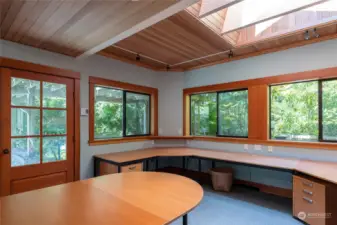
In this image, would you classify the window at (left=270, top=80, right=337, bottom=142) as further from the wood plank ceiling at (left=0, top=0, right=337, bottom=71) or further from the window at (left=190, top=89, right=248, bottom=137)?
the wood plank ceiling at (left=0, top=0, right=337, bottom=71)

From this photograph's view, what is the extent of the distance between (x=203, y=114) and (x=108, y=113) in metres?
2.15

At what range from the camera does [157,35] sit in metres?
2.83

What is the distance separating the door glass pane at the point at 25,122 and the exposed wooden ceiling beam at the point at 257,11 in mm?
3057

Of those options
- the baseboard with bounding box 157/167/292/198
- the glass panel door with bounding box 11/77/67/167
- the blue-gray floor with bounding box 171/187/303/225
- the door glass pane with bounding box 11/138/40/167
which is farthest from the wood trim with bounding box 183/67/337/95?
the door glass pane with bounding box 11/138/40/167

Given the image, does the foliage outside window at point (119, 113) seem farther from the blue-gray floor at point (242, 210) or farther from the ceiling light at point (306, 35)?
the ceiling light at point (306, 35)

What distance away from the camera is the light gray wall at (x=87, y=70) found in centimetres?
268

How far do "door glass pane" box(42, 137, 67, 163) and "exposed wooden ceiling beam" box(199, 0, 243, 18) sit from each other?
2.81 metres

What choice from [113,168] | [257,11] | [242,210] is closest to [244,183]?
[242,210]

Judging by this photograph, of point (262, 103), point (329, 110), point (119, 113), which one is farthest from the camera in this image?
point (119, 113)

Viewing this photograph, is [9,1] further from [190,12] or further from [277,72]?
[277,72]

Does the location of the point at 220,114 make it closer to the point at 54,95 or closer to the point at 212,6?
the point at 212,6

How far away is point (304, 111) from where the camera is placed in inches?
126

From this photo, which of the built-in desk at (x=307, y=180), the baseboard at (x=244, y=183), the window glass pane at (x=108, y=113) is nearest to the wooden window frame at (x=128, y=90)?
the window glass pane at (x=108, y=113)

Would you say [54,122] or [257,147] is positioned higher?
[54,122]
